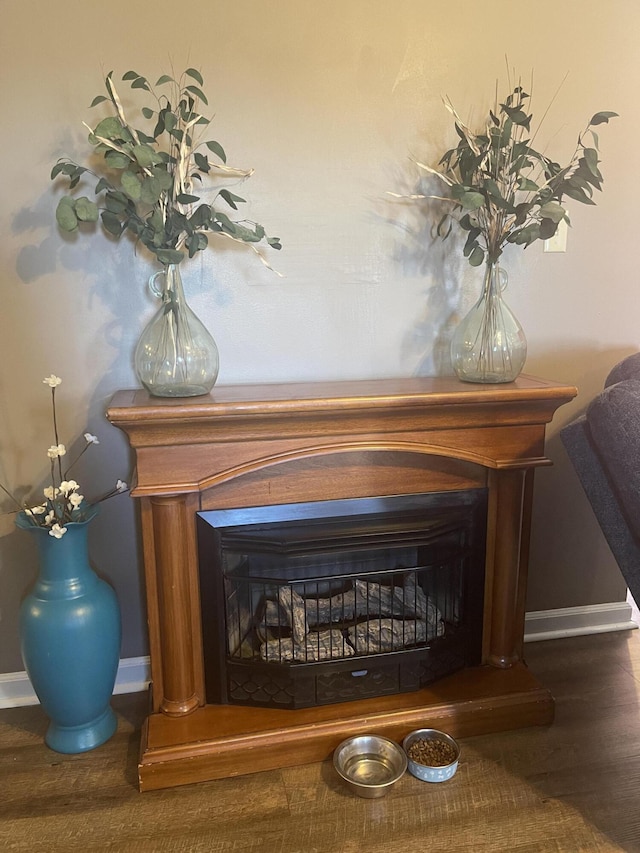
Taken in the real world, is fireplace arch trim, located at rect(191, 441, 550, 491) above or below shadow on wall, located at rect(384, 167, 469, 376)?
below

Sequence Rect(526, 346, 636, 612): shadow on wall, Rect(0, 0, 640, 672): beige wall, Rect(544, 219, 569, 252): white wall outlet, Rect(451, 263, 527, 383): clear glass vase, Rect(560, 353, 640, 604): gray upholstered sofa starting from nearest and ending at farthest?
1. Rect(560, 353, 640, 604): gray upholstered sofa
2. Rect(0, 0, 640, 672): beige wall
3. Rect(451, 263, 527, 383): clear glass vase
4. Rect(544, 219, 569, 252): white wall outlet
5. Rect(526, 346, 636, 612): shadow on wall

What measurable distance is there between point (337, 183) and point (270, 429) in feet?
2.47

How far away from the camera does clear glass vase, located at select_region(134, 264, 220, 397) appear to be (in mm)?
1597

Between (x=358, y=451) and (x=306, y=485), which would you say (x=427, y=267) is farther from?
(x=306, y=485)

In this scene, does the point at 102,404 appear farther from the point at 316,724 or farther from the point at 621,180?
the point at 621,180

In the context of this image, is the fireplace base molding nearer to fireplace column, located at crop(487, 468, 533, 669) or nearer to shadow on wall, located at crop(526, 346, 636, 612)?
fireplace column, located at crop(487, 468, 533, 669)

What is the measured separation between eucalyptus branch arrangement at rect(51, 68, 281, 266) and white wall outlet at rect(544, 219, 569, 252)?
0.88 m

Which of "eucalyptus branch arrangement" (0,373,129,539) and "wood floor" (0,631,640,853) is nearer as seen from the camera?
"wood floor" (0,631,640,853)

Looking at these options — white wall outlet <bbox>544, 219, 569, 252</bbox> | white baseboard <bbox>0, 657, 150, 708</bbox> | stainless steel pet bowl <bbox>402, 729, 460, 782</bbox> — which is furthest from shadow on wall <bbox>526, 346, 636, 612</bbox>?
white baseboard <bbox>0, 657, 150, 708</bbox>

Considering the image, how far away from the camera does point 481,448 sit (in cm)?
175

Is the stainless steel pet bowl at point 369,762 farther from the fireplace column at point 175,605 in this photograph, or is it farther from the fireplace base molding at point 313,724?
the fireplace column at point 175,605

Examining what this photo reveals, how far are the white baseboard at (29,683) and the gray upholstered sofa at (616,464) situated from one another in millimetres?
1381

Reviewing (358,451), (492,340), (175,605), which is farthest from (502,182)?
(175,605)

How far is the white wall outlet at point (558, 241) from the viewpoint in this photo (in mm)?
2010
